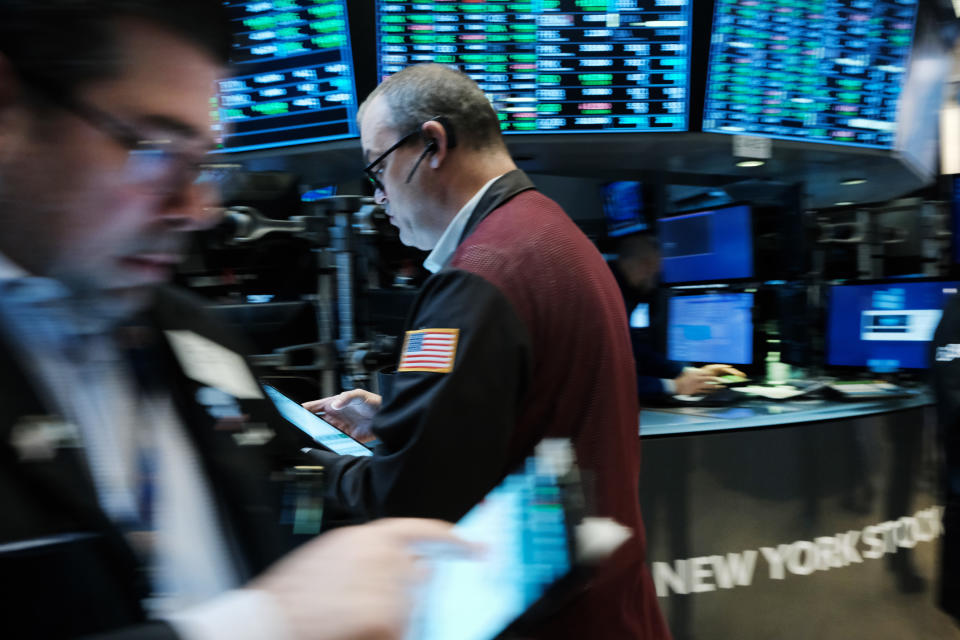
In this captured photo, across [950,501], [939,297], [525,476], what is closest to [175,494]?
[525,476]

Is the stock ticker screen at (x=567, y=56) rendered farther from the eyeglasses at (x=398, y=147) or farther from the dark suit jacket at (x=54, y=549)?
the dark suit jacket at (x=54, y=549)

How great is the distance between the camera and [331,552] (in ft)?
1.58

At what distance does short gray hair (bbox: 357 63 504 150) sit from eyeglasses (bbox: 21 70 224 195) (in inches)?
26.3

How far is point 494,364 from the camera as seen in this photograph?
3.06 feet

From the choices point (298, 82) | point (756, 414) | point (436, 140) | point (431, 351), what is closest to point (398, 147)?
point (436, 140)

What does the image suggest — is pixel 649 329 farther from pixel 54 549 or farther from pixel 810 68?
pixel 54 549

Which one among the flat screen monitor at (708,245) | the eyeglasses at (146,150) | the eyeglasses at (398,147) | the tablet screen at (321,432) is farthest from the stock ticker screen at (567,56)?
the eyeglasses at (146,150)

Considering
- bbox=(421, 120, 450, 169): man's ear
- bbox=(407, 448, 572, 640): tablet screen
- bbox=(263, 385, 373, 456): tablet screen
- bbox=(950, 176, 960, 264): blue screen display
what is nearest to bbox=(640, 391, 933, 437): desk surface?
bbox=(950, 176, 960, 264): blue screen display

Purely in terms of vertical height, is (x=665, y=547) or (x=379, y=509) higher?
(x=379, y=509)

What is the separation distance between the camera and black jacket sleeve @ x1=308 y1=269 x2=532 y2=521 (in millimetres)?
914

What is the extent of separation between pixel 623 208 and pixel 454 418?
3.12 metres

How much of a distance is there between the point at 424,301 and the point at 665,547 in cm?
157

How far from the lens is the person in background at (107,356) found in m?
0.44

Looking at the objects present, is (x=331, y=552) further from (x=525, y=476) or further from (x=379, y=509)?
(x=379, y=509)
